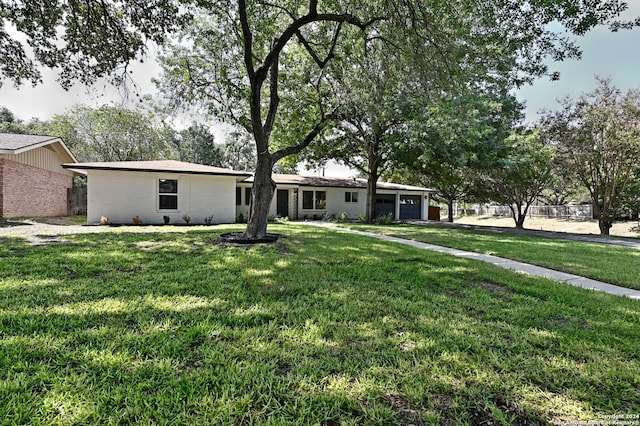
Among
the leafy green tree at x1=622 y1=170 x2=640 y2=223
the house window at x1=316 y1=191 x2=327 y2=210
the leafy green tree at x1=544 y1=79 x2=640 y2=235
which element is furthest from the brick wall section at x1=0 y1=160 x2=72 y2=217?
the leafy green tree at x1=622 y1=170 x2=640 y2=223

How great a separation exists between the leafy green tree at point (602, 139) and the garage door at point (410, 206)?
31.1 ft

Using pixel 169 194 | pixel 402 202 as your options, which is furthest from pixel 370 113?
pixel 402 202

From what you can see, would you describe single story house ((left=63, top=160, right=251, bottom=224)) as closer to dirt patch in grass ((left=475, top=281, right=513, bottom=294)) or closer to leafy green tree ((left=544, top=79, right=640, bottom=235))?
dirt patch in grass ((left=475, top=281, right=513, bottom=294))

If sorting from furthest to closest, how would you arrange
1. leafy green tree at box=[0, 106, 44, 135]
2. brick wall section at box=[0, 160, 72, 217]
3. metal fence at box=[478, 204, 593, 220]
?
metal fence at box=[478, 204, 593, 220] → leafy green tree at box=[0, 106, 44, 135] → brick wall section at box=[0, 160, 72, 217]

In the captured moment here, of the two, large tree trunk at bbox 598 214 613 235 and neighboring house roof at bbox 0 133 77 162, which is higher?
neighboring house roof at bbox 0 133 77 162

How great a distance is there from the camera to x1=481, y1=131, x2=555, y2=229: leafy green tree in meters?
13.5

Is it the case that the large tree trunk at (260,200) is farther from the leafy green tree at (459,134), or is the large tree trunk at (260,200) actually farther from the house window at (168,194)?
the house window at (168,194)

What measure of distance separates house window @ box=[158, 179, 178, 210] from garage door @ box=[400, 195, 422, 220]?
15621 mm

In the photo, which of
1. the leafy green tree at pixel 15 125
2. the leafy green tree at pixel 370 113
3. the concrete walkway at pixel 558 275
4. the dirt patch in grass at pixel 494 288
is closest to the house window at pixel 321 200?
the leafy green tree at pixel 370 113

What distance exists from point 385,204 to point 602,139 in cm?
1199

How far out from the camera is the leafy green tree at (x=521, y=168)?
44.3 feet

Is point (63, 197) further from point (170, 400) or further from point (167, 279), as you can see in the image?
point (170, 400)

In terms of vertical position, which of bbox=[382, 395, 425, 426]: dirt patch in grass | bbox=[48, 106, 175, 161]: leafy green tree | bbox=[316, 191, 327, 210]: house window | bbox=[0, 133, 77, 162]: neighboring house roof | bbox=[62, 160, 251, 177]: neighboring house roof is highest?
bbox=[48, 106, 175, 161]: leafy green tree

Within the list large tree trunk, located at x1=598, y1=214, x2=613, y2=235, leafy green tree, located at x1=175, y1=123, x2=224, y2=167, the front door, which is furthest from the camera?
leafy green tree, located at x1=175, y1=123, x2=224, y2=167
